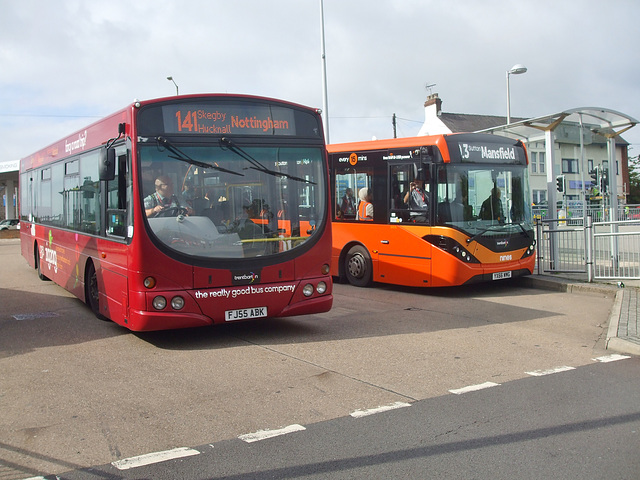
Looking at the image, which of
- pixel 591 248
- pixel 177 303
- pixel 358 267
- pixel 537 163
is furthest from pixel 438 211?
pixel 537 163

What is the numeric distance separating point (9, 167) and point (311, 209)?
52482 mm

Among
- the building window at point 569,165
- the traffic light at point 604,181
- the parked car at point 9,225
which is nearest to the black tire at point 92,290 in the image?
the traffic light at point 604,181

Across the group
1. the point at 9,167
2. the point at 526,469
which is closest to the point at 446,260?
the point at 526,469

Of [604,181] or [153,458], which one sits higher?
[604,181]

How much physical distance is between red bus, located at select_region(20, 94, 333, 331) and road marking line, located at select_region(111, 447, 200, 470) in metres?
3.26

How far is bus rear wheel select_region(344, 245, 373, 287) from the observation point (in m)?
13.9

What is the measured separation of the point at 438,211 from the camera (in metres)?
12.3

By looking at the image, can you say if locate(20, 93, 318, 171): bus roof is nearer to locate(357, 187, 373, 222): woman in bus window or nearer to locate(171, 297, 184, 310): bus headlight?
locate(171, 297, 184, 310): bus headlight

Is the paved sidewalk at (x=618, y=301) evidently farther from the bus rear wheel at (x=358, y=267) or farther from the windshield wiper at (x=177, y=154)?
the windshield wiper at (x=177, y=154)

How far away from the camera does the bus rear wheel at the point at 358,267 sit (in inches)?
546

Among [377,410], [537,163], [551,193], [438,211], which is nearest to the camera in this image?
[377,410]

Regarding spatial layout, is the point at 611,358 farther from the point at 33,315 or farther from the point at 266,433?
the point at 33,315

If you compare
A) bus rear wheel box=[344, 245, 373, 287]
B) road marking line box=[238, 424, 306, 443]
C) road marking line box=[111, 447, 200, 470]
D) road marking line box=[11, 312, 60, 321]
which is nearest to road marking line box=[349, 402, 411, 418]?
road marking line box=[238, 424, 306, 443]

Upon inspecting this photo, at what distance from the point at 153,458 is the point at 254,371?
252 centimetres
